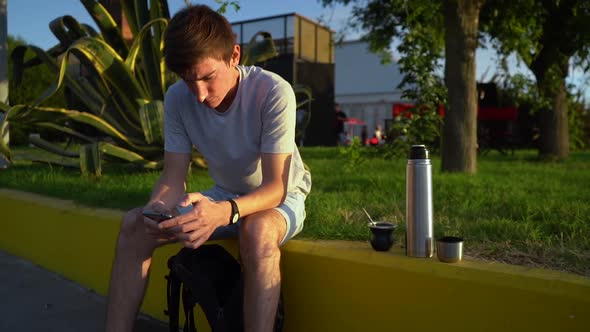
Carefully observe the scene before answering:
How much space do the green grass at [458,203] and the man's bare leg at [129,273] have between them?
2.31 feet

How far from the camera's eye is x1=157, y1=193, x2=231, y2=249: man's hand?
178 centimetres

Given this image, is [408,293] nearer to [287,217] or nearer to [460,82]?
[287,217]

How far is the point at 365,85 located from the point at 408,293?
30.8m

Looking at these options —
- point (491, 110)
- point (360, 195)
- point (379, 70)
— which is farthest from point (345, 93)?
point (360, 195)

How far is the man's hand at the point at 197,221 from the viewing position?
178 centimetres

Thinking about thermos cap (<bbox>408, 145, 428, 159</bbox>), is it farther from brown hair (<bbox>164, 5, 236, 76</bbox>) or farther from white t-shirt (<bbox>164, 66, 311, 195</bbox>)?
brown hair (<bbox>164, 5, 236, 76</bbox>)

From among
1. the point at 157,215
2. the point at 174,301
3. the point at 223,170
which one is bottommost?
the point at 174,301

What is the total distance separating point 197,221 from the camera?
1792 mm

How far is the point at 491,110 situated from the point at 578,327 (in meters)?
12.0

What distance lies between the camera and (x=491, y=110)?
1284 cm

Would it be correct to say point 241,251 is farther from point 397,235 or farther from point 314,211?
point 314,211

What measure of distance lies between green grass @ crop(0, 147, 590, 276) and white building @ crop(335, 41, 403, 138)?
25.8m

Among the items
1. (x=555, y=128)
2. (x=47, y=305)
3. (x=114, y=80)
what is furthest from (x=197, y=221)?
(x=555, y=128)

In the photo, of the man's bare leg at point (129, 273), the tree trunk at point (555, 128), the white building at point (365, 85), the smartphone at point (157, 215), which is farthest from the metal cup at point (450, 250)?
the white building at point (365, 85)
